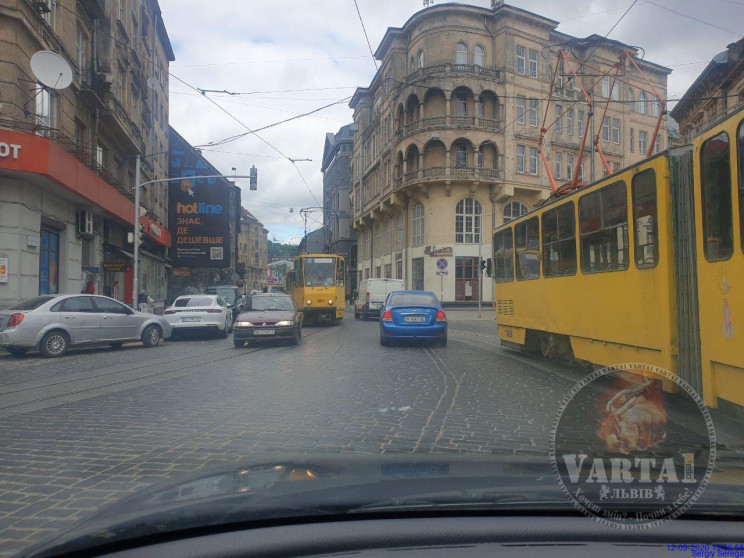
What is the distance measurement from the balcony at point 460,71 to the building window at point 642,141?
44.5ft

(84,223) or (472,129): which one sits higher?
(472,129)

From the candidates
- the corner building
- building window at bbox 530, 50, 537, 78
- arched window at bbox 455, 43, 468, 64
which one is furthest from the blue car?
building window at bbox 530, 50, 537, 78

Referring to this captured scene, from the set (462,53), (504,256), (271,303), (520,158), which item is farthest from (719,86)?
(271,303)

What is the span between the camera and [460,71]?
3875cm

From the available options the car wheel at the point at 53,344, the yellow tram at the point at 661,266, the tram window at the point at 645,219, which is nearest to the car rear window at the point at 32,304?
the car wheel at the point at 53,344

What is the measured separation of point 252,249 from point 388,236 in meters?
67.9

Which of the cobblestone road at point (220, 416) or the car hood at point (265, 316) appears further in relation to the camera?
the car hood at point (265, 316)

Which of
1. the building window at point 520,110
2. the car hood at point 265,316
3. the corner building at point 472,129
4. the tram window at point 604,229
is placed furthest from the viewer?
the building window at point 520,110

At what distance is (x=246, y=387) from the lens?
8922 mm

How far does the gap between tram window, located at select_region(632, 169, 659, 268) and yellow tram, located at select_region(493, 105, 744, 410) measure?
1 centimetres

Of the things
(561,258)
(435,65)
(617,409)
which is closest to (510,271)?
(561,258)

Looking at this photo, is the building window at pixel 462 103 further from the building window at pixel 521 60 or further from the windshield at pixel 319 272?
the windshield at pixel 319 272

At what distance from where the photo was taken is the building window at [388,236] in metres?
49.8

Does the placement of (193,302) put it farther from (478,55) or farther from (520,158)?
(478,55)
